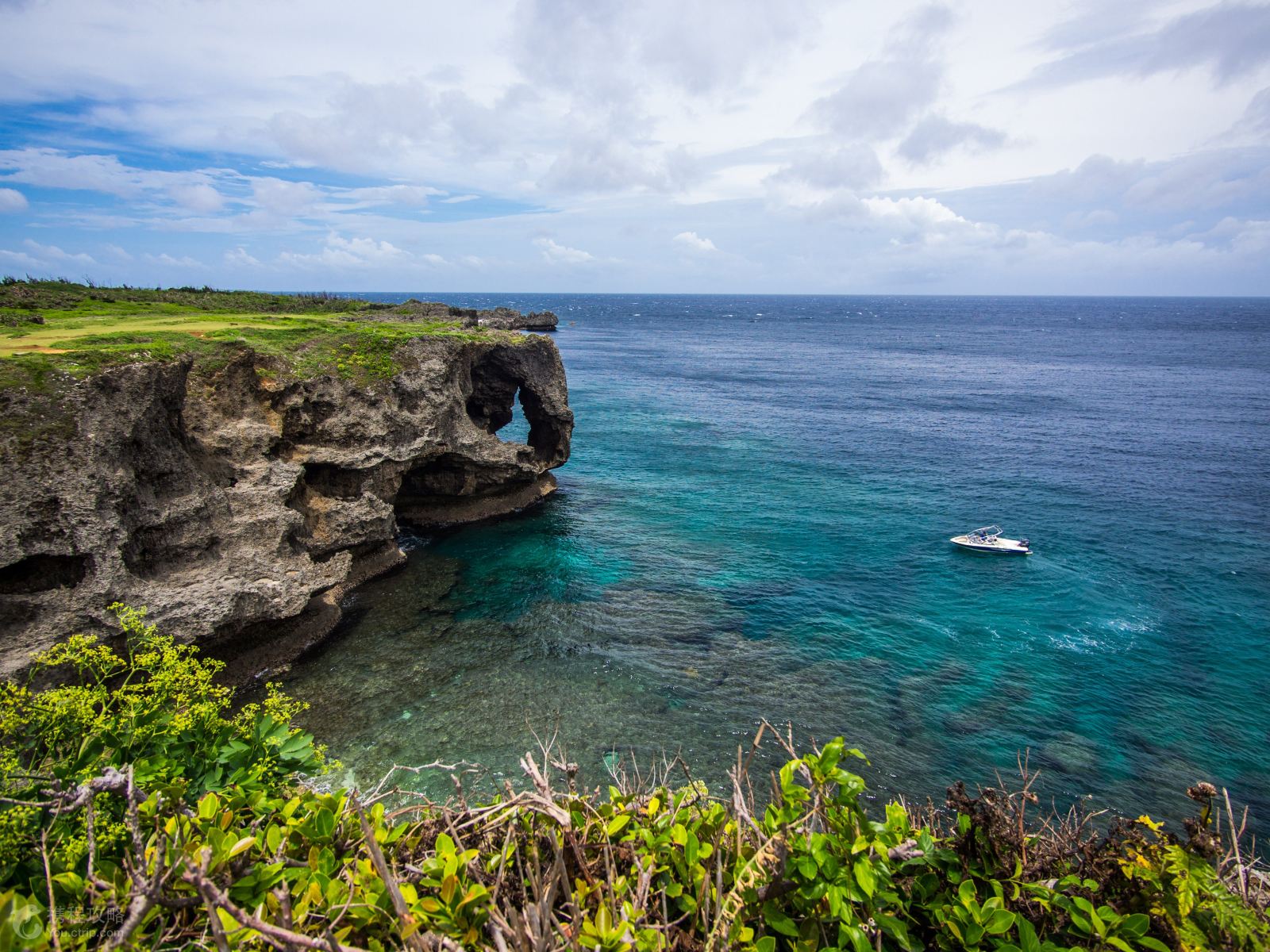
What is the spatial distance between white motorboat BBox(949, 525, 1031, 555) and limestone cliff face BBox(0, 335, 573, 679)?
88.3 feet

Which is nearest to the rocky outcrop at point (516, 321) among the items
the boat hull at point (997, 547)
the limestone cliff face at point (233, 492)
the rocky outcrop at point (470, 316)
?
the rocky outcrop at point (470, 316)

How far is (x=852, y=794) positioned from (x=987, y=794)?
288cm

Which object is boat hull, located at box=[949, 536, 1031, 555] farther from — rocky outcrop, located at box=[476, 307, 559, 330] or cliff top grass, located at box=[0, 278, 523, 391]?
rocky outcrop, located at box=[476, 307, 559, 330]

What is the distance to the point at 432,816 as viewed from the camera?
9.04 m

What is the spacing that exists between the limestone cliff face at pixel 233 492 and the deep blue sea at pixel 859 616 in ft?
10.1

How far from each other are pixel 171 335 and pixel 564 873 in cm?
3260

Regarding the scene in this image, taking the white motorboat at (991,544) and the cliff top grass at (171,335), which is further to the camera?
the white motorboat at (991,544)

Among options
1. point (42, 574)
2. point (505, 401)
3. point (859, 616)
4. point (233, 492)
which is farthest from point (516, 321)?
point (42, 574)

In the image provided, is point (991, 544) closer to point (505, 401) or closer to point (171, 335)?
point (505, 401)

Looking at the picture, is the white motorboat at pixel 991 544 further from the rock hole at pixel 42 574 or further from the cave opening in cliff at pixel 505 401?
the rock hole at pixel 42 574

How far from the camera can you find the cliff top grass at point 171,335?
74.8 ft

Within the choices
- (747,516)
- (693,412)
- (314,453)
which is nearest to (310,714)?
(314,453)

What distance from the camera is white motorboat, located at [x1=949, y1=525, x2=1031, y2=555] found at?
1473 inches

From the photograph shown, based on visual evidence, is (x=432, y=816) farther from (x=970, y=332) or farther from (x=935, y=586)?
(x=970, y=332)
